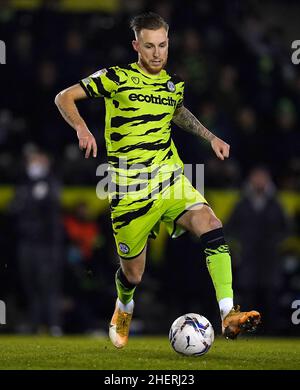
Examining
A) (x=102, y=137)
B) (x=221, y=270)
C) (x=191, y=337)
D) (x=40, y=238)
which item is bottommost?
(x=191, y=337)

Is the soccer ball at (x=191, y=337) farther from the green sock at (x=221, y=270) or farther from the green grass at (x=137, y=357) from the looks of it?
the green sock at (x=221, y=270)

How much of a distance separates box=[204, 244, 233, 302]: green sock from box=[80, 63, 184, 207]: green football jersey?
718 mm

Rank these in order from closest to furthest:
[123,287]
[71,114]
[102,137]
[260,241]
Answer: [71,114], [123,287], [260,241], [102,137]

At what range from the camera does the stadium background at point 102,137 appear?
1531 centimetres

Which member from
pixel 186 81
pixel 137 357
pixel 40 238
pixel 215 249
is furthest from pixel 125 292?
pixel 186 81

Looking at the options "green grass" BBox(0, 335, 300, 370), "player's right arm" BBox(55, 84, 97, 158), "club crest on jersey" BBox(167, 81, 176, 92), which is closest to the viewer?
"green grass" BBox(0, 335, 300, 370)

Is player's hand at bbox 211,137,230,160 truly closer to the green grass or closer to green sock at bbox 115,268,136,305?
green sock at bbox 115,268,136,305

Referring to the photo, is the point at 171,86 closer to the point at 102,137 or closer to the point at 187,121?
the point at 187,121

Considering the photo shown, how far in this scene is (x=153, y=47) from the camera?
9719 mm

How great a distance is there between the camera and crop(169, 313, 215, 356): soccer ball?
9.53 meters

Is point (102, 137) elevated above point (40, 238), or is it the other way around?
point (102, 137)

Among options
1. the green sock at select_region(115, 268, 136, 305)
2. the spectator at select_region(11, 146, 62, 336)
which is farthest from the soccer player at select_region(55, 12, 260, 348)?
the spectator at select_region(11, 146, 62, 336)

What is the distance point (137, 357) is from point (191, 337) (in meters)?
0.47
